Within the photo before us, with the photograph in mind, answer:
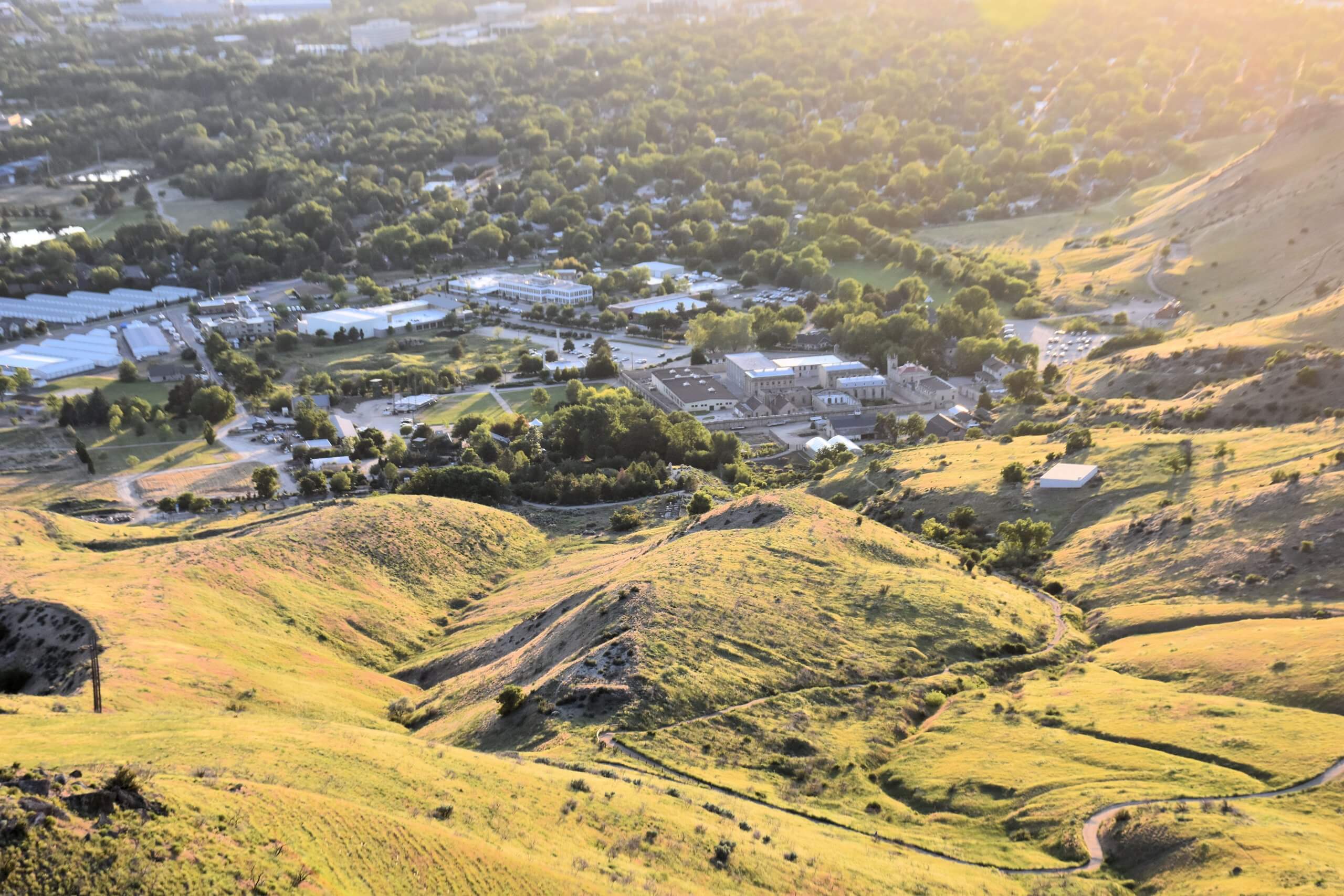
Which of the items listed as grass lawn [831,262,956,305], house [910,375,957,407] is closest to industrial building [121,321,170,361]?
house [910,375,957,407]

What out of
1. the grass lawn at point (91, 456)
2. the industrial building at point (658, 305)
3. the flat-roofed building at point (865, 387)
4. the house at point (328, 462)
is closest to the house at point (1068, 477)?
the flat-roofed building at point (865, 387)

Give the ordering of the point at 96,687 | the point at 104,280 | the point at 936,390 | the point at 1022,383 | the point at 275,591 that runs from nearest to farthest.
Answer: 1. the point at 96,687
2. the point at 275,591
3. the point at 1022,383
4. the point at 936,390
5. the point at 104,280

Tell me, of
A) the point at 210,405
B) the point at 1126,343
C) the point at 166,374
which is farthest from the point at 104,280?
the point at 1126,343

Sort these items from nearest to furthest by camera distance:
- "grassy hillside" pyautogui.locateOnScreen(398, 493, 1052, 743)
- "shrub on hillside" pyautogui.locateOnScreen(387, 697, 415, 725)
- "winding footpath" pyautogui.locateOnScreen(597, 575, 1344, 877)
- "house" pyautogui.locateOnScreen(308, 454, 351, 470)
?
"winding footpath" pyautogui.locateOnScreen(597, 575, 1344, 877) < "grassy hillside" pyautogui.locateOnScreen(398, 493, 1052, 743) < "shrub on hillside" pyautogui.locateOnScreen(387, 697, 415, 725) < "house" pyautogui.locateOnScreen(308, 454, 351, 470)

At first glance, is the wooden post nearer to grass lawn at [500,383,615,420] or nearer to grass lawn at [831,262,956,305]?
grass lawn at [500,383,615,420]

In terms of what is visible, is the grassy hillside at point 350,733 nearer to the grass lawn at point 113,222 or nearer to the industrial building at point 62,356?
the industrial building at point 62,356

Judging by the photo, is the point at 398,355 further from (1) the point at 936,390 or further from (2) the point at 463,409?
(1) the point at 936,390
